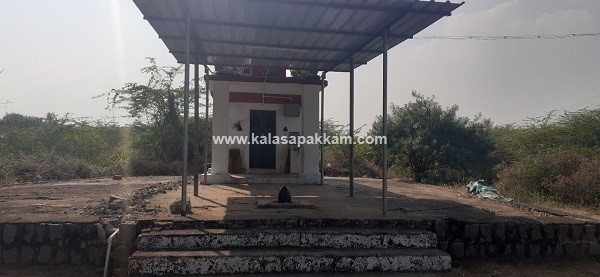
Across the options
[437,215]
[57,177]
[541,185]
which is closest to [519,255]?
[437,215]

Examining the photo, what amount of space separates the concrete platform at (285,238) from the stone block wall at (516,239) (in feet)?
1.83

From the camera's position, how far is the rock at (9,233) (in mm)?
4477

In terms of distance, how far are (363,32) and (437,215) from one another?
3310 millimetres

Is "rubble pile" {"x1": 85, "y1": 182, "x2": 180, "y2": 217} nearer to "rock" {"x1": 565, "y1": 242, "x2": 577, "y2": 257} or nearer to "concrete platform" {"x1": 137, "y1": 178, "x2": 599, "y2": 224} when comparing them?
"concrete platform" {"x1": 137, "y1": 178, "x2": 599, "y2": 224}

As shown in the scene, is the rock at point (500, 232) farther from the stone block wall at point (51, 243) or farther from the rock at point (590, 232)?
the stone block wall at point (51, 243)

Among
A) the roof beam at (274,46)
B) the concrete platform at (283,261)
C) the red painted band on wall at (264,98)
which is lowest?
the concrete platform at (283,261)

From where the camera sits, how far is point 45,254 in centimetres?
452

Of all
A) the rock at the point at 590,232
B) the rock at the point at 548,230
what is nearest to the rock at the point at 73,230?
the rock at the point at 548,230

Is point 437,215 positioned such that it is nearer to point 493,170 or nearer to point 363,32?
point 363,32

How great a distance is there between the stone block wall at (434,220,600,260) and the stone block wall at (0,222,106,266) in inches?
179

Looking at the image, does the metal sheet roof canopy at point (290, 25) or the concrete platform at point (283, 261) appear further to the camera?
the metal sheet roof canopy at point (290, 25)

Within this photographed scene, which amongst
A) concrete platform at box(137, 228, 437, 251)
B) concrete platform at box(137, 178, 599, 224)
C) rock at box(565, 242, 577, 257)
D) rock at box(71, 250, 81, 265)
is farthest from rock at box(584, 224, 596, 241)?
rock at box(71, 250, 81, 265)

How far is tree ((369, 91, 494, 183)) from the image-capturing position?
14.6 metres

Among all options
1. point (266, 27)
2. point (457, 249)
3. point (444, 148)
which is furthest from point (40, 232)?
point (444, 148)
